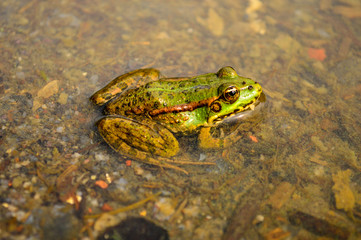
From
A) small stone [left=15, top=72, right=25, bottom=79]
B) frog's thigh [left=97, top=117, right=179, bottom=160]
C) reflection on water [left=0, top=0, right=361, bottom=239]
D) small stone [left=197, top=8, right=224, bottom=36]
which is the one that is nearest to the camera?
reflection on water [left=0, top=0, right=361, bottom=239]

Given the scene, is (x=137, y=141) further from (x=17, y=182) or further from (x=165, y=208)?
(x=17, y=182)

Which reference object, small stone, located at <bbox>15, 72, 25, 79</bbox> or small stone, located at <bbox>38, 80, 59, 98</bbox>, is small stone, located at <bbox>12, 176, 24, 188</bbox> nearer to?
small stone, located at <bbox>38, 80, 59, 98</bbox>

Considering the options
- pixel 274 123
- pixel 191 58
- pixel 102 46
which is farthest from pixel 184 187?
pixel 102 46

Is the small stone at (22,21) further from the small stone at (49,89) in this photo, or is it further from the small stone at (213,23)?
the small stone at (213,23)

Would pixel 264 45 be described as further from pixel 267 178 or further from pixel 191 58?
pixel 267 178

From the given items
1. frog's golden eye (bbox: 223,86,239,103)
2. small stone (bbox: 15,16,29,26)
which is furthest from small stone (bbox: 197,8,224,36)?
small stone (bbox: 15,16,29,26)

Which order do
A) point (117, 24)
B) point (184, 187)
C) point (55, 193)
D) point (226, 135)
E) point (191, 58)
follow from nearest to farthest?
point (55, 193)
point (184, 187)
point (226, 135)
point (191, 58)
point (117, 24)
